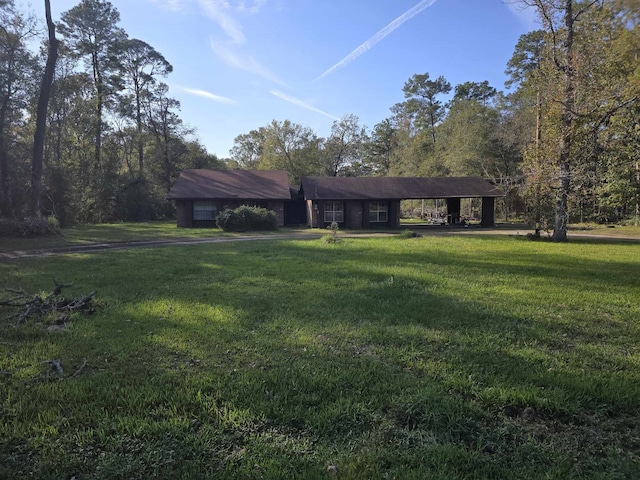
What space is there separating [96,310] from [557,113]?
17168mm

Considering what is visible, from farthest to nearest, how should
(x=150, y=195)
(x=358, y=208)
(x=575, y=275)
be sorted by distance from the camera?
(x=150, y=195) < (x=358, y=208) < (x=575, y=275)

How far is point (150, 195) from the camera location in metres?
35.7

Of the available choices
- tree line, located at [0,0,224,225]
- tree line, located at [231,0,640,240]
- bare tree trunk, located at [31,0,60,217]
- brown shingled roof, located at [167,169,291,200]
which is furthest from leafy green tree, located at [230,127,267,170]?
bare tree trunk, located at [31,0,60,217]

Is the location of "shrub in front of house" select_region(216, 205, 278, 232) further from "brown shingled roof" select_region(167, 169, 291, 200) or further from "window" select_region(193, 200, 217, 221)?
"window" select_region(193, 200, 217, 221)

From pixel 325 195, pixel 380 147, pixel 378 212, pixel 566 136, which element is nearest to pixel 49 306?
pixel 566 136

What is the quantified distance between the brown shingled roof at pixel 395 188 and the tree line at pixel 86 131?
16241mm

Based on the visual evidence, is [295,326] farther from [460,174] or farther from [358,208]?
[460,174]

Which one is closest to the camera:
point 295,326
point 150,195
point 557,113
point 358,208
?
point 295,326

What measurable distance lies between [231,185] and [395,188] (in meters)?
12.7

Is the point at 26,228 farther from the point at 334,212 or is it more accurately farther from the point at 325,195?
the point at 334,212

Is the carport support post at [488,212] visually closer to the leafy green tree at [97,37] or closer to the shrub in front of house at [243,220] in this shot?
the shrub in front of house at [243,220]

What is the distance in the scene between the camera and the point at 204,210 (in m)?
28.6

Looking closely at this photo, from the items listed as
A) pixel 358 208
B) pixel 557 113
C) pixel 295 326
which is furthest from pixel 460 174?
pixel 295 326

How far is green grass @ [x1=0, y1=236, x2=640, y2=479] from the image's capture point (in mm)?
2512
